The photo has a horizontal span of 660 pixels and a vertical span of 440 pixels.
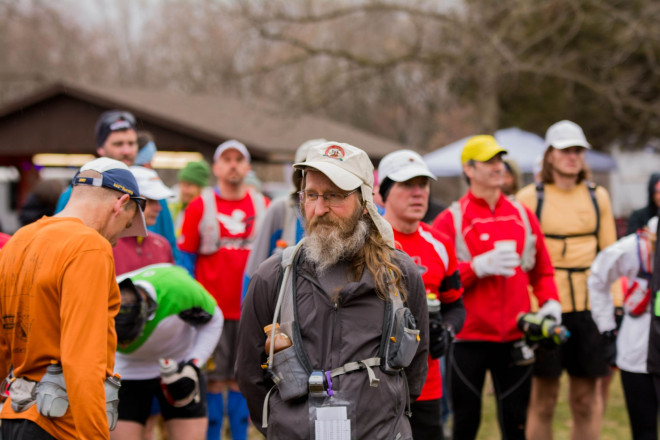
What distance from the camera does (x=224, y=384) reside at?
6262mm

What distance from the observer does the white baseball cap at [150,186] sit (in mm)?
4773

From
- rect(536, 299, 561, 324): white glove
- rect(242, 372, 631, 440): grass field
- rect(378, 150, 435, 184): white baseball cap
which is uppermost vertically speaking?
rect(378, 150, 435, 184): white baseball cap

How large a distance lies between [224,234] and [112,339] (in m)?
3.24

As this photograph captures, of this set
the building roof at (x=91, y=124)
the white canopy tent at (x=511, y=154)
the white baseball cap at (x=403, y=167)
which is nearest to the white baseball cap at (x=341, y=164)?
the white baseball cap at (x=403, y=167)

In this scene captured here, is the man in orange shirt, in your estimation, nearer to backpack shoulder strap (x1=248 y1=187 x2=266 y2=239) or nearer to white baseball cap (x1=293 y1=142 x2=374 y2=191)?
white baseball cap (x1=293 y1=142 x2=374 y2=191)

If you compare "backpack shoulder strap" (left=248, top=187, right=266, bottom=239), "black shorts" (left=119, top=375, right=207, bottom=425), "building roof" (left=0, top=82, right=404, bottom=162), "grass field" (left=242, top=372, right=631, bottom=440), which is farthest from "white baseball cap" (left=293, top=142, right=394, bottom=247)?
"building roof" (left=0, top=82, right=404, bottom=162)

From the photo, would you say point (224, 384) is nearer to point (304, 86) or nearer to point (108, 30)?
point (304, 86)

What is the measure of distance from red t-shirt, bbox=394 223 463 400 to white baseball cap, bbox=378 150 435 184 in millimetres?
336

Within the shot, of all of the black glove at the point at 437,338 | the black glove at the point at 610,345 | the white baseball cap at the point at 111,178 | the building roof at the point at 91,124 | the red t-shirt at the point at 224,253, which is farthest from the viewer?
the building roof at the point at 91,124

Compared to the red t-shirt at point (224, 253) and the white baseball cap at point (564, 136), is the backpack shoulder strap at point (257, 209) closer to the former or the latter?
the red t-shirt at point (224, 253)

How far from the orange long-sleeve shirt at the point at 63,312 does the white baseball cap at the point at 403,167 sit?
A: 191 cm

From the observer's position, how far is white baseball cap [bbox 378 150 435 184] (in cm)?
449

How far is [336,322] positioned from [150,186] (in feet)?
7.42

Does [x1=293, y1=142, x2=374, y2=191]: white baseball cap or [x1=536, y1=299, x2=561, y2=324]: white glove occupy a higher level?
[x1=293, y1=142, x2=374, y2=191]: white baseball cap
